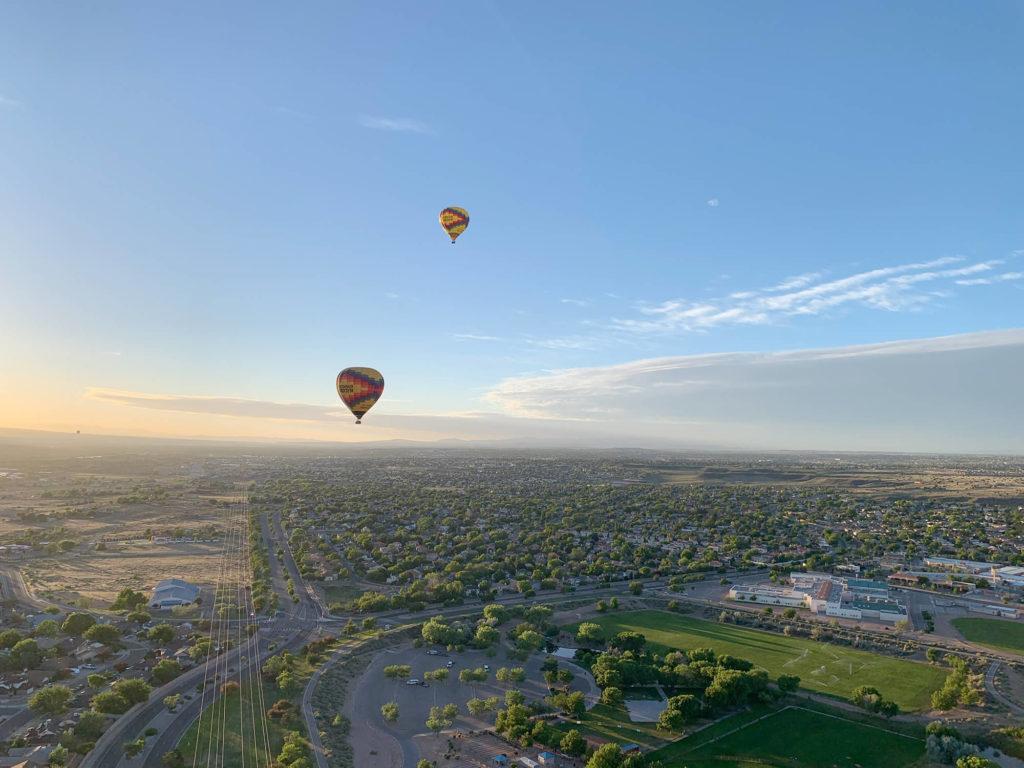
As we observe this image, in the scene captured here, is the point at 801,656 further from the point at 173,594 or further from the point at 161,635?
the point at 173,594

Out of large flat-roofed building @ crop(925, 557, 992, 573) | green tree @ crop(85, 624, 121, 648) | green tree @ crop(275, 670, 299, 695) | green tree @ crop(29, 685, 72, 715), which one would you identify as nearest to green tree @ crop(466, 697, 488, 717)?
green tree @ crop(275, 670, 299, 695)

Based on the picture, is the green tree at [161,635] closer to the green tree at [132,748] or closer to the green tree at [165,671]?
the green tree at [165,671]

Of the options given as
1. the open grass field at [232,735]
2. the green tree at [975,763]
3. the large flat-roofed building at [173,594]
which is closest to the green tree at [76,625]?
the large flat-roofed building at [173,594]

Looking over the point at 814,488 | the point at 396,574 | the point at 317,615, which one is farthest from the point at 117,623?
the point at 814,488

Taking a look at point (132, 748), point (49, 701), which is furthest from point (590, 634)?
point (49, 701)

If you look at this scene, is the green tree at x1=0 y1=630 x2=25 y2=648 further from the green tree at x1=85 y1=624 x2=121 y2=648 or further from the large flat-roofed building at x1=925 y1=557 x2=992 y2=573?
the large flat-roofed building at x1=925 y1=557 x2=992 y2=573

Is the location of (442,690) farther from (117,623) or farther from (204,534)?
(204,534)
